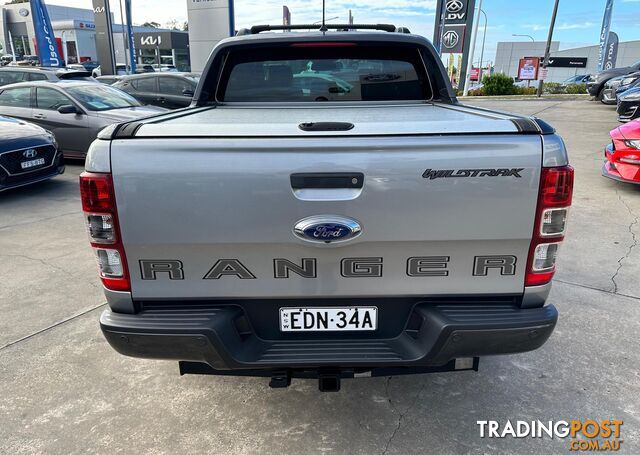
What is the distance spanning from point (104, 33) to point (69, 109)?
17792mm

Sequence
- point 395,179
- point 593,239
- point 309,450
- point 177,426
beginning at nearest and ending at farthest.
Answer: point 395,179
point 309,450
point 177,426
point 593,239

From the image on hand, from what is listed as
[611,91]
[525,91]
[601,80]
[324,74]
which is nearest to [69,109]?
[324,74]

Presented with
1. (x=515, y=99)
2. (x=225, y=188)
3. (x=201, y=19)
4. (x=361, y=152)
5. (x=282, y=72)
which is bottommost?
(x=515, y=99)

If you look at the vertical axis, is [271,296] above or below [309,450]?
above

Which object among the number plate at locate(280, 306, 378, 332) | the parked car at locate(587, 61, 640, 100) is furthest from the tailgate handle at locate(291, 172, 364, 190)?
the parked car at locate(587, 61, 640, 100)

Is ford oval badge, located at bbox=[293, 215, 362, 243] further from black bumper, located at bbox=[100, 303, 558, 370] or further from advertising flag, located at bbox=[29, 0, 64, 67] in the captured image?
advertising flag, located at bbox=[29, 0, 64, 67]

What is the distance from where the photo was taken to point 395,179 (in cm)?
192

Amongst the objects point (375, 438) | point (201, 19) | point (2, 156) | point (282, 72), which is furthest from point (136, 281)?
point (201, 19)

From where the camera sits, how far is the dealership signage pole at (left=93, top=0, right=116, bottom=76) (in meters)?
23.4

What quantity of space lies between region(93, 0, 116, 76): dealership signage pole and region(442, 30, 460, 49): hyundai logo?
19.1 meters

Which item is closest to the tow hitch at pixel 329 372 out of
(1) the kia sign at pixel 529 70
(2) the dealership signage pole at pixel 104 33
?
(2) the dealership signage pole at pixel 104 33

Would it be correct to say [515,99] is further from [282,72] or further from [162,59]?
[162,59]

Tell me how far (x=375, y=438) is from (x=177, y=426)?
1.08 metres

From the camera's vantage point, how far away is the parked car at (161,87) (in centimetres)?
1203
